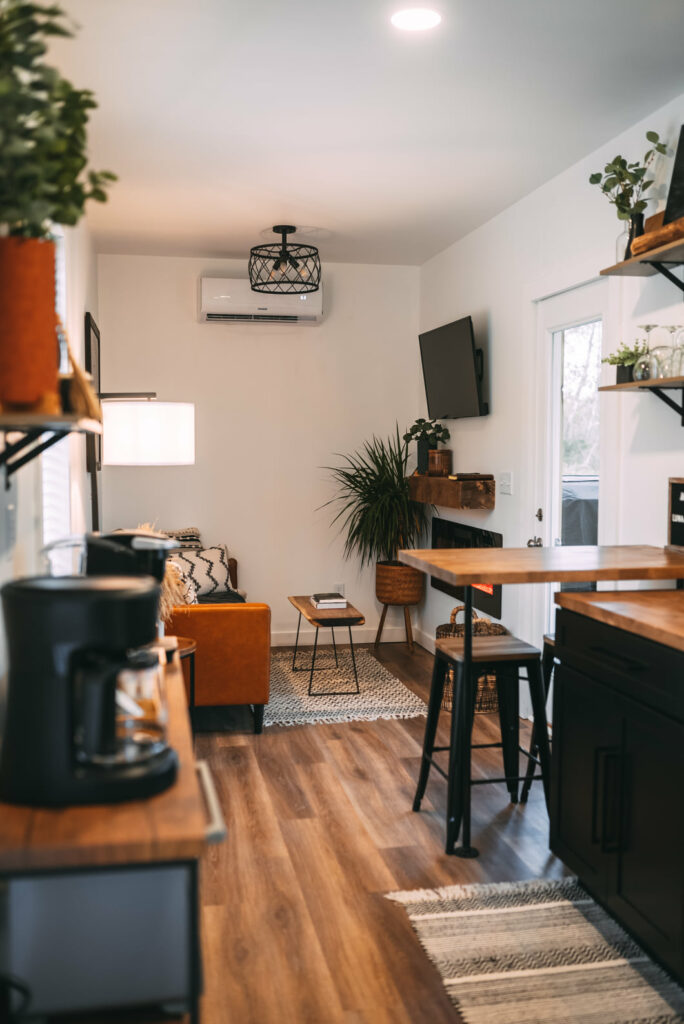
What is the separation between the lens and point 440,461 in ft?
19.4

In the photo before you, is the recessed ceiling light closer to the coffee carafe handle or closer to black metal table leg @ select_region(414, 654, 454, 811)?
black metal table leg @ select_region(414, 654, 454, 811)

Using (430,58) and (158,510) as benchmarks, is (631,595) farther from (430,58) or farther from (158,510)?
(158,510)

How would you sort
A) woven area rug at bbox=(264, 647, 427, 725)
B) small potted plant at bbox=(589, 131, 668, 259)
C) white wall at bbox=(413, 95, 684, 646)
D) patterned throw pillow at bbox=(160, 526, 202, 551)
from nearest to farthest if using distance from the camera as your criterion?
small potted plant at bbox=(589, 131, 668, 259)
white wall at bbox=(413, 95, 684, 646)
woven area rug at bbox=(264, 647, 427, 725)
patterned throw pillow at bbox=(160, 526, 202, 551)

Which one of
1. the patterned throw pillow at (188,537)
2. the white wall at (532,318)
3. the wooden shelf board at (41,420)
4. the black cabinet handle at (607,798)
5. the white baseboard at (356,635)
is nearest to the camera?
the wooden shelf board at (41,420)

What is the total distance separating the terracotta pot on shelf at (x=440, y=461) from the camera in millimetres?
5906

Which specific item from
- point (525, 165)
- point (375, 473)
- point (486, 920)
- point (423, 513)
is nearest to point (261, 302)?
point (375, 473)

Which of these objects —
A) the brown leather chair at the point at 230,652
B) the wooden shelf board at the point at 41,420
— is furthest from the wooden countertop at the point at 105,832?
the brown leather chair at the point at 230,652

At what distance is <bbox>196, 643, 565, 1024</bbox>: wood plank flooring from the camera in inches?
89.2

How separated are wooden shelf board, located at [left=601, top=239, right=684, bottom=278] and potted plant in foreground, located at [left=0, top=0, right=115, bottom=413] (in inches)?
88.7

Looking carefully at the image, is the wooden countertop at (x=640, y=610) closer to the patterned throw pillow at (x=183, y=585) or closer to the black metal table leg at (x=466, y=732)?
the black metal table leg at (x=466, y=732)

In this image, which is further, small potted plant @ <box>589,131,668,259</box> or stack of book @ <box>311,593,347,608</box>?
stack of book @ <box>311,593,347,608</box>

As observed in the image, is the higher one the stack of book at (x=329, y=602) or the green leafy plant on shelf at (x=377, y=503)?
the green leafy plant on shelf at (x=377, y=503)

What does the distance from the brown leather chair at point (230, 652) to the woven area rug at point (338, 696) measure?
30 centimetres

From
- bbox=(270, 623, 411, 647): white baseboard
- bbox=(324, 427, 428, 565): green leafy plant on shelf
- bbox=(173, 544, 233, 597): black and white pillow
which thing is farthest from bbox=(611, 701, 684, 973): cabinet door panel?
bbox=(270, 623, 411, 647): white baseboard
